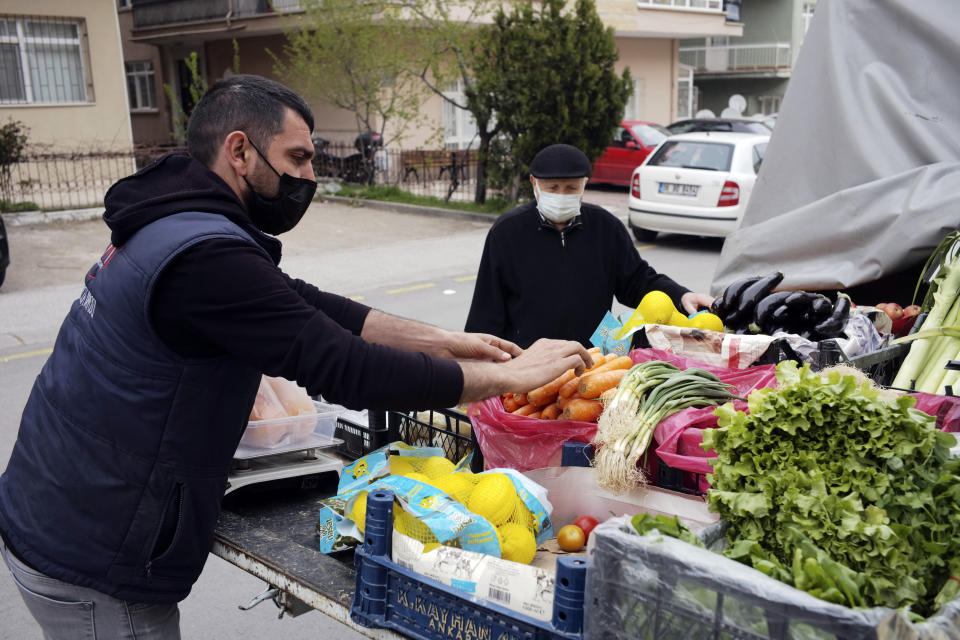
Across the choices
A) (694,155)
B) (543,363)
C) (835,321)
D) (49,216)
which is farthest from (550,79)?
(543,363)

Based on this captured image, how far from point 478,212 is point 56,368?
1513 centimetres

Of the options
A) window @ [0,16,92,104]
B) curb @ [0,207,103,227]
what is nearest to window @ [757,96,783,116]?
window @ [0,16,92,104]

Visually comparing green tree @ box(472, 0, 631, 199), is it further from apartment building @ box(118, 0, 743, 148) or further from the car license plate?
apartment building @ box(118, 0, 743, 148)

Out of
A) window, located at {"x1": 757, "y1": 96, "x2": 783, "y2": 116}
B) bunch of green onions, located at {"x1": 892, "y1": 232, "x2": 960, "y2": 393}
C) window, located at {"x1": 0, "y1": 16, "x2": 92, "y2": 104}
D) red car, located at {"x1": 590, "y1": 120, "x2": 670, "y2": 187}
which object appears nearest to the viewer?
bunch of green onions, located at {"x1": 892, "y1": 232, "x2": 960, "y2": 393}

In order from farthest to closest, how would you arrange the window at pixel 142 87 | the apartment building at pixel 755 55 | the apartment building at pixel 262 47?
the apartment building at pixel 755 55 < the window at pixel 142 87 < the apartment building at pixel 262 47

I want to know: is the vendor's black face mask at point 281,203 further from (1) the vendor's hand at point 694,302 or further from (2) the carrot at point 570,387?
(1) the vendor's hand at point 694,302

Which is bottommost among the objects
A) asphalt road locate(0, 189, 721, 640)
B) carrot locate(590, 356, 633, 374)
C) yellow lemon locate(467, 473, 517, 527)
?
asphalt road locate(0, 189, 721, 640)

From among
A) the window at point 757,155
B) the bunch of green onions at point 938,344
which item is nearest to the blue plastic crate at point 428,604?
the bunch of green onions at point 938,344

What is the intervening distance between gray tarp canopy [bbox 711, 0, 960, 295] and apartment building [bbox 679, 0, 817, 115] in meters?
34.3

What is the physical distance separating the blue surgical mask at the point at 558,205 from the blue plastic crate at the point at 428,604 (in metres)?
2.57

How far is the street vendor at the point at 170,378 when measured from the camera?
2014 mm

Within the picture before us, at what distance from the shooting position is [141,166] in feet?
65.2

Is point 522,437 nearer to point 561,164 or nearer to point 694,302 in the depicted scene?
point 694,302

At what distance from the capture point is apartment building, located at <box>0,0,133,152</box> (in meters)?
19.2
